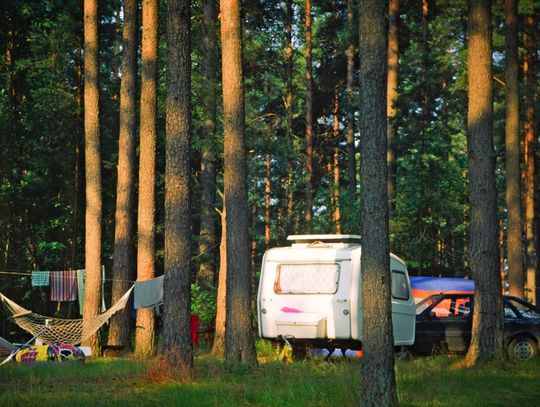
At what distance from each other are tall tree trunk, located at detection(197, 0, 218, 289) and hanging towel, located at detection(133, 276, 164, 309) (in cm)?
835

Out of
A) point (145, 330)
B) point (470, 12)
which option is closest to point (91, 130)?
point (145, 330)

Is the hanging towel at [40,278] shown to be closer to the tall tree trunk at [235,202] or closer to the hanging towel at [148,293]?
the hanging towel at [148,293]

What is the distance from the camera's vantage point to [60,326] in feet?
61.2

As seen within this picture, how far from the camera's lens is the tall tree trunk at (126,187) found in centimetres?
2116

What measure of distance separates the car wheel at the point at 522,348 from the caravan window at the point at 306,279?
4.18m

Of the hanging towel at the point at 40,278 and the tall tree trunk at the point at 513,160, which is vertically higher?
the tall tree trunk at the point at 513,160

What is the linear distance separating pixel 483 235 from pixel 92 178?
9.86m

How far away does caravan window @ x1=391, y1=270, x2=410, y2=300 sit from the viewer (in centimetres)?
1862

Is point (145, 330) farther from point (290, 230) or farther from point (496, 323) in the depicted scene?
point (290, 230)

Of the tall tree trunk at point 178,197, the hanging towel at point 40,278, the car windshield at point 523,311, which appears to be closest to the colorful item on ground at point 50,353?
the hanging towel at point 40,278

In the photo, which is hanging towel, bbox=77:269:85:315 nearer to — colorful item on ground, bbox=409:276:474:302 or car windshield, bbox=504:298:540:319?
colorful item on ground, bbox=409:276:474:302

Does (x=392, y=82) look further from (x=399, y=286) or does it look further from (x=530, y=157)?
(x=399, y=286)

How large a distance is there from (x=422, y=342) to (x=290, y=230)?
22578 millimetres

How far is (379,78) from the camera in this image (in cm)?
1061
